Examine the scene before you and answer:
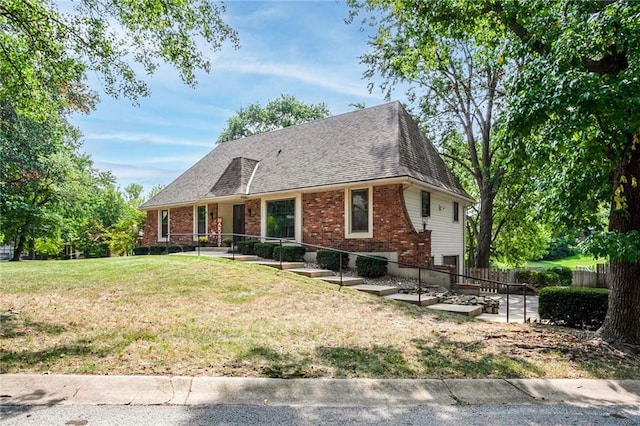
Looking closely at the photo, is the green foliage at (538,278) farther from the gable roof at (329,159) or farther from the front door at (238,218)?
the front door at (238,218)

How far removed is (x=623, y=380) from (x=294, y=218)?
40.7 ft

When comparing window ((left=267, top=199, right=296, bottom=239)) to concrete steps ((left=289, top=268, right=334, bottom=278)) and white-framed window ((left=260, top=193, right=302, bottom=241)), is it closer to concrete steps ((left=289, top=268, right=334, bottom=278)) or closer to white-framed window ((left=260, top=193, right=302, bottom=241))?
white-framed window ((left=260, top=193, right=302, bottom=241))

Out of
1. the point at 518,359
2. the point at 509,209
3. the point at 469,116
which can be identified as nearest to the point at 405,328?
the point at 518,359

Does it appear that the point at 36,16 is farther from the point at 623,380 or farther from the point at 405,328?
the point at 623,380

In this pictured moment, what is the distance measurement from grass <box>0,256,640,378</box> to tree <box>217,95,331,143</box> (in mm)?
29041

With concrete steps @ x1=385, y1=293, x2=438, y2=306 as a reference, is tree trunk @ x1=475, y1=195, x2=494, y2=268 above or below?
above

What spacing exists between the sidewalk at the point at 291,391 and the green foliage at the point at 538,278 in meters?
17.3

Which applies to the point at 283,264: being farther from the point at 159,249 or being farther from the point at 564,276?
the point at 564,276

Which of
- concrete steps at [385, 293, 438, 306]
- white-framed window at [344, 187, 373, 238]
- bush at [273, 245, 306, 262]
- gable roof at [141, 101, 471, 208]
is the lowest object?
concrete steps at [385, 293, 438, 306]

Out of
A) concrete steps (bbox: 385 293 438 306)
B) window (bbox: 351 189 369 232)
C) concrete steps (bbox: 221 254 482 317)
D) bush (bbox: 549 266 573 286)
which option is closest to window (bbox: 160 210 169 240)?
concrete steps (bbox: 221 254 482 317)

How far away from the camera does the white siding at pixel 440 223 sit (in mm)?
14445

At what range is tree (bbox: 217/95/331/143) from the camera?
37594 millimetres

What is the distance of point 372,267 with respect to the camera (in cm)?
1287

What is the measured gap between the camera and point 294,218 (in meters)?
16.3
